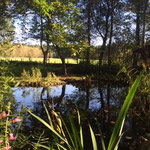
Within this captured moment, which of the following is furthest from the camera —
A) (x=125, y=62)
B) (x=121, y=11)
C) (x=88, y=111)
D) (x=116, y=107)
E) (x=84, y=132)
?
(x=121, y=11)

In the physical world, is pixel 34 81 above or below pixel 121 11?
below

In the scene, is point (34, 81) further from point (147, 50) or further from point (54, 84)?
point (147, 50)

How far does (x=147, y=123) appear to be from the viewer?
10.3 feet

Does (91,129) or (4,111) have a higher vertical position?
(4,111)

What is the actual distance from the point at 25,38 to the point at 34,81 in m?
13.8

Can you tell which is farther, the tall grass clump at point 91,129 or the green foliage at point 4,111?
the green foliage at point 4,111

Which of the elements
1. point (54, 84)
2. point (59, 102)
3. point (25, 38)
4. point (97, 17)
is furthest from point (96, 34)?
point (59, 102)

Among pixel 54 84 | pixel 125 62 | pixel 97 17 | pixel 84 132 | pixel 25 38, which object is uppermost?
pixel 97 17

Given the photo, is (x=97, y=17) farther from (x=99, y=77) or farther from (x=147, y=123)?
Answer: (x=147, y=123)

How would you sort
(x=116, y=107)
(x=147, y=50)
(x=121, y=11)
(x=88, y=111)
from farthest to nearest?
(x=121, y=11), (x=116, y=107), (x=88, y=111), (x=147, y=50)

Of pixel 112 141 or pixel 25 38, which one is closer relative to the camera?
pixel 112 141

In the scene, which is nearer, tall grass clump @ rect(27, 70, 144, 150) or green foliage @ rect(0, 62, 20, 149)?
tall grass clump @ rect(27, 70, 144, 150)

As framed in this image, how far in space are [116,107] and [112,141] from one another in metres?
3.75

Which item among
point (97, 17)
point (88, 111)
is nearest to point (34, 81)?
point (88, 111)
